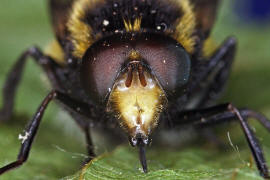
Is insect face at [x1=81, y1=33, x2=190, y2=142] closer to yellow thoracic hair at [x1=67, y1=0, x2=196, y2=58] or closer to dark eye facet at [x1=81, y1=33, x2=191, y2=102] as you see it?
dark eye facet at [x1=81, y1=33, x2=191, y2=102]

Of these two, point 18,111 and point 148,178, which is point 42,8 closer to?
point 18,111

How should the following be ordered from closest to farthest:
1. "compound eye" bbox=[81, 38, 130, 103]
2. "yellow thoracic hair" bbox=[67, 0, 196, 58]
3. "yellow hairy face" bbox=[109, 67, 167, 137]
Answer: "yellow hairy face" bbox=[109, 67, 167, 137], "compound eye" bbox=[81, 38, 130, 103], "yellow thoracic hair" bbox=[67, 0, 196, 58]

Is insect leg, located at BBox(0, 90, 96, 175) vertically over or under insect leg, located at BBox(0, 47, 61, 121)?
under

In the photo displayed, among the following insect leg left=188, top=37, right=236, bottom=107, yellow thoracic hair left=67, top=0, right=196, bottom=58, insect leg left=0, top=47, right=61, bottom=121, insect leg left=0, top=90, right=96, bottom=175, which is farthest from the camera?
insect leg left=0, top=47, right=61, bottom=121

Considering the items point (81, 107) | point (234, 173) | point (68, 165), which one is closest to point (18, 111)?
point (68, 165)

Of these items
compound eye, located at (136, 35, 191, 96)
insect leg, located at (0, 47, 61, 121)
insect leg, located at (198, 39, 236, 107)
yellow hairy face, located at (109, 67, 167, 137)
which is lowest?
yellow hairy face, located at (109, 67, 167, 137)

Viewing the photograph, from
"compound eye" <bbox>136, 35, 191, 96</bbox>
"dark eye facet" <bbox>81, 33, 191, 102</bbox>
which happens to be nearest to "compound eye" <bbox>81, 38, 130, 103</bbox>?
"dark eye facet" <bbox>81, 33, 191, 102</bbox>

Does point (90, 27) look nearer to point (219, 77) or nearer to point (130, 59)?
point (130, 59)

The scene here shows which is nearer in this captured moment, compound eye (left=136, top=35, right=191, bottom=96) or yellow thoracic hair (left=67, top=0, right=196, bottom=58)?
compound eye (left=136, top=35, right=191, bottom=96)
